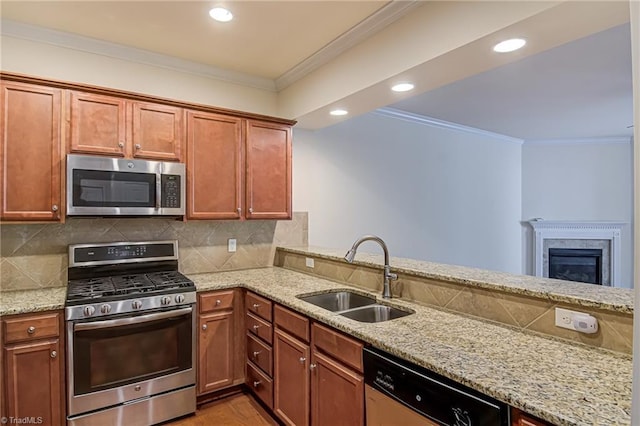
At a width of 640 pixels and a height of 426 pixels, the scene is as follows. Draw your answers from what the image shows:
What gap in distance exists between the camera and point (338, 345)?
185 cm

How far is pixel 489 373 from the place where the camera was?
1268 millimetres

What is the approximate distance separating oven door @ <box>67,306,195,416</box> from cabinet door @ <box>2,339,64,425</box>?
3.0 inches

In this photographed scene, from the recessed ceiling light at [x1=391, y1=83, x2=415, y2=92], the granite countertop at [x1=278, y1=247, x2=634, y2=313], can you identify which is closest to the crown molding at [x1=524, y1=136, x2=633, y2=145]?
the recessed ceiling light at [x1=391, y1=83, x2=415, y2=92]

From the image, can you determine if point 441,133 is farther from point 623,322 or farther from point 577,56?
point 623,322

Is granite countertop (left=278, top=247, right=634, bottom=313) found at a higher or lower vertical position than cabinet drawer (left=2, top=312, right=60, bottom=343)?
higher

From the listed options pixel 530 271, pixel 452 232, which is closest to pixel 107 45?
pixel 452 232

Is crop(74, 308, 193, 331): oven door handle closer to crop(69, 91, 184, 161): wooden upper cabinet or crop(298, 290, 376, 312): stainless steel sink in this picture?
crop(298, 290, 376, 312): stainless steel sink

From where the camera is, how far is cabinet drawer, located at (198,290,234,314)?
2.70 meters

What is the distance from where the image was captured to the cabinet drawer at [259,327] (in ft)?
8.22

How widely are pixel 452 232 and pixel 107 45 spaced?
4.81 meters

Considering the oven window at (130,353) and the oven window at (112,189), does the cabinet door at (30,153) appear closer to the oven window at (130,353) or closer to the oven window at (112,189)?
the oven window at (112,189)

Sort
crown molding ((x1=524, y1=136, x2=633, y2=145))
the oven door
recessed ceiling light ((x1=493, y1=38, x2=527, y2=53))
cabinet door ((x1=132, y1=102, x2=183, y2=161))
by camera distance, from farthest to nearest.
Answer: crown molding ((x1=524, y1=136, x2=633, y2=145)) < cabinet door ((x1=132, y1=102, x2=183, y2=161)) < the oven door < recessed ceiling light ((x1=493, y1=38, x2=527, y2=53))

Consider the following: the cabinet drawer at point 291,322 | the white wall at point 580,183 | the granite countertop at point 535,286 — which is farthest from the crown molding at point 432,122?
the cabinet drawer at point 291,322

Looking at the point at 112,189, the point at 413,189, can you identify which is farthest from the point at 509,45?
the point at 413,189
